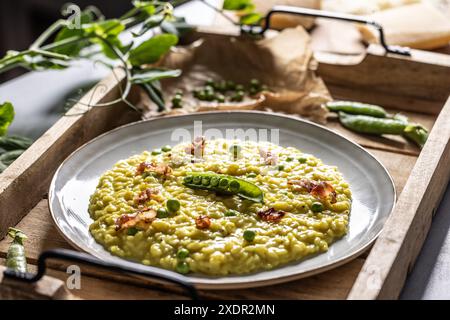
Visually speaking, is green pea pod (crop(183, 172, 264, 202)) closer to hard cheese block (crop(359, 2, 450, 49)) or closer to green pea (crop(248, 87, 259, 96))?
green pea (crop(248, 87, 259, 96))

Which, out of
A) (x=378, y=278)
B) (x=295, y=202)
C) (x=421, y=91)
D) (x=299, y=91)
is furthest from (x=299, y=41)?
(x=378, y=278)

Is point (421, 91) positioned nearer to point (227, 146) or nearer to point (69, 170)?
point (227, 146)

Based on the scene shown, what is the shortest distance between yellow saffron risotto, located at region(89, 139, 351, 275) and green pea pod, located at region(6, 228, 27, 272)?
20 centimetres

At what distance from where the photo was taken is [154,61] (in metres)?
2.94

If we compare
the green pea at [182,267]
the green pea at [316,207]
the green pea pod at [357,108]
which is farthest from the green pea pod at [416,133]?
the green pea at [182,267]

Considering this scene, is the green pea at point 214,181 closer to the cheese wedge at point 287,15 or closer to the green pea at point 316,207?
the green pea at point 316,207

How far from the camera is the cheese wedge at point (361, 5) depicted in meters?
3.62

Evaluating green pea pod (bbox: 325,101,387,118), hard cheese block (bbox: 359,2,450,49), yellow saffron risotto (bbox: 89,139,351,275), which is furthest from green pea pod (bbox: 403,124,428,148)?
hard cheese block (bbox: 359,2,450,49)

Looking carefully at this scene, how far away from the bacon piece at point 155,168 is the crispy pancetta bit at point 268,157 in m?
0.31

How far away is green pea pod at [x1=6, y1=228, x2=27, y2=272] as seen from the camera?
6.27ft

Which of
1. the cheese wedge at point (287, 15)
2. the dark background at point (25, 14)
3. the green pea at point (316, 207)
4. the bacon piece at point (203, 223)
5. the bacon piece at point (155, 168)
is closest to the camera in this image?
the bacon piece at point (203, 223)

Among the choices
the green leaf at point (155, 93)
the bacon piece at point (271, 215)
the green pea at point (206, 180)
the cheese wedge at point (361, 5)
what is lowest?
the green leaf at point (155, 93)

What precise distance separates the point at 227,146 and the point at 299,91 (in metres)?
0.67

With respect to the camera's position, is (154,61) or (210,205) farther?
(154,61)
